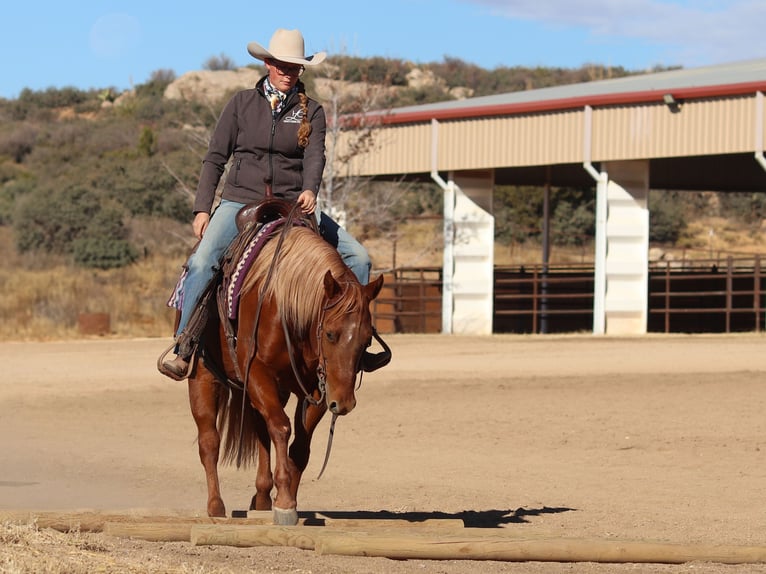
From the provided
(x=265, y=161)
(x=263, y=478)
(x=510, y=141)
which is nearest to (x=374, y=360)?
(x=263, y=478)

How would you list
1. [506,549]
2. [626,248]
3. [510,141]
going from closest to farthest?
[506,549] < [626,248] < [510,141]

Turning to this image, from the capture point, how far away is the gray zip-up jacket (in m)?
8.54

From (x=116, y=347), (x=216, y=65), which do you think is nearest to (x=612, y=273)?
(x=116, y=347)

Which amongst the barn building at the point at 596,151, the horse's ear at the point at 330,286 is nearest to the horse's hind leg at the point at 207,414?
the horse's ear at the point at 330,286

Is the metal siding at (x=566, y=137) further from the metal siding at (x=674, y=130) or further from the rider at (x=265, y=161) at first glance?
the rider at (x=265, y=161)

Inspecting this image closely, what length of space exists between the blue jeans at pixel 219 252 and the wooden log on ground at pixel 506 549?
210 cm

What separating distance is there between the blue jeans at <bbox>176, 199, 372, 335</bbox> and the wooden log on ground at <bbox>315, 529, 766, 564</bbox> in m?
2.10

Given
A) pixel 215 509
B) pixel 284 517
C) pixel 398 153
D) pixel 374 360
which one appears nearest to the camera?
pixel 284 517

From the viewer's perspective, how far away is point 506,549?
6.77m

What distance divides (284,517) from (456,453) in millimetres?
6499

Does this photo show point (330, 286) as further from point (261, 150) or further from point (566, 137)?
point (566, 137)

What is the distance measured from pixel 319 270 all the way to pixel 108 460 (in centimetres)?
644

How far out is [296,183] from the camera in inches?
342

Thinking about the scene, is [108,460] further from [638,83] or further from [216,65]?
[216,65]
